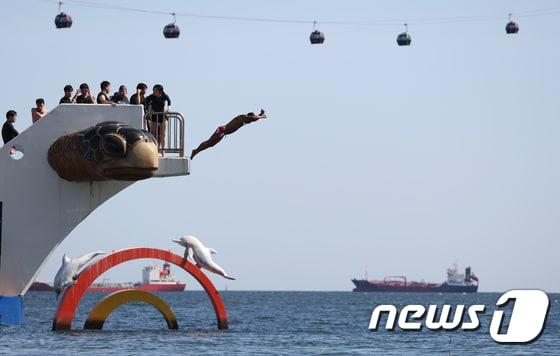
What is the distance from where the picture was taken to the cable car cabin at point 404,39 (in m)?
41.4

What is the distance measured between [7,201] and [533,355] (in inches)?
701

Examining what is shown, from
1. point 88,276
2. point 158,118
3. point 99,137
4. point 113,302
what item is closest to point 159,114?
point 158,118

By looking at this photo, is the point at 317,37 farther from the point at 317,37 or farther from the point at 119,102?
the point at 119,102

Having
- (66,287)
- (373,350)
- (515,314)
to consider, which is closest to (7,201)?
(66,287)

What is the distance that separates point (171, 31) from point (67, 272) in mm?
6587

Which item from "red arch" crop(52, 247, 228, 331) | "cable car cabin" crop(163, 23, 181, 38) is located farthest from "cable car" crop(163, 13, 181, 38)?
"red arch" crop(52, 247, 228, 331)

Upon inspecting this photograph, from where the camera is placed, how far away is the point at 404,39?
41781 millimetres

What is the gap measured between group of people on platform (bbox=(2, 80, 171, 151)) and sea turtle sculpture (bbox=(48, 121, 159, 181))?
1.23 metres

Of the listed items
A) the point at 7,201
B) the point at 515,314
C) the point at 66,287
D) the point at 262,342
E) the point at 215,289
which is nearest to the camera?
the point at 7,201

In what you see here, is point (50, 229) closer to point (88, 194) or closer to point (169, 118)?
point (88, 194)

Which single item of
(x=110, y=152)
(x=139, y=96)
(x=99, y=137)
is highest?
(x=139, y=96)

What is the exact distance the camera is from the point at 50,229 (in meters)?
30.3

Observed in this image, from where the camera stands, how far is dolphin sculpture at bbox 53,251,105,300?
36688 millimetres

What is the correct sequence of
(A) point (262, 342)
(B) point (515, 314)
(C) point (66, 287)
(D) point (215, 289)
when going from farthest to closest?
(A) point (262, 342) < (D) point (215, 289) < (C) point (66, 287) < (B) point (515, 314)
